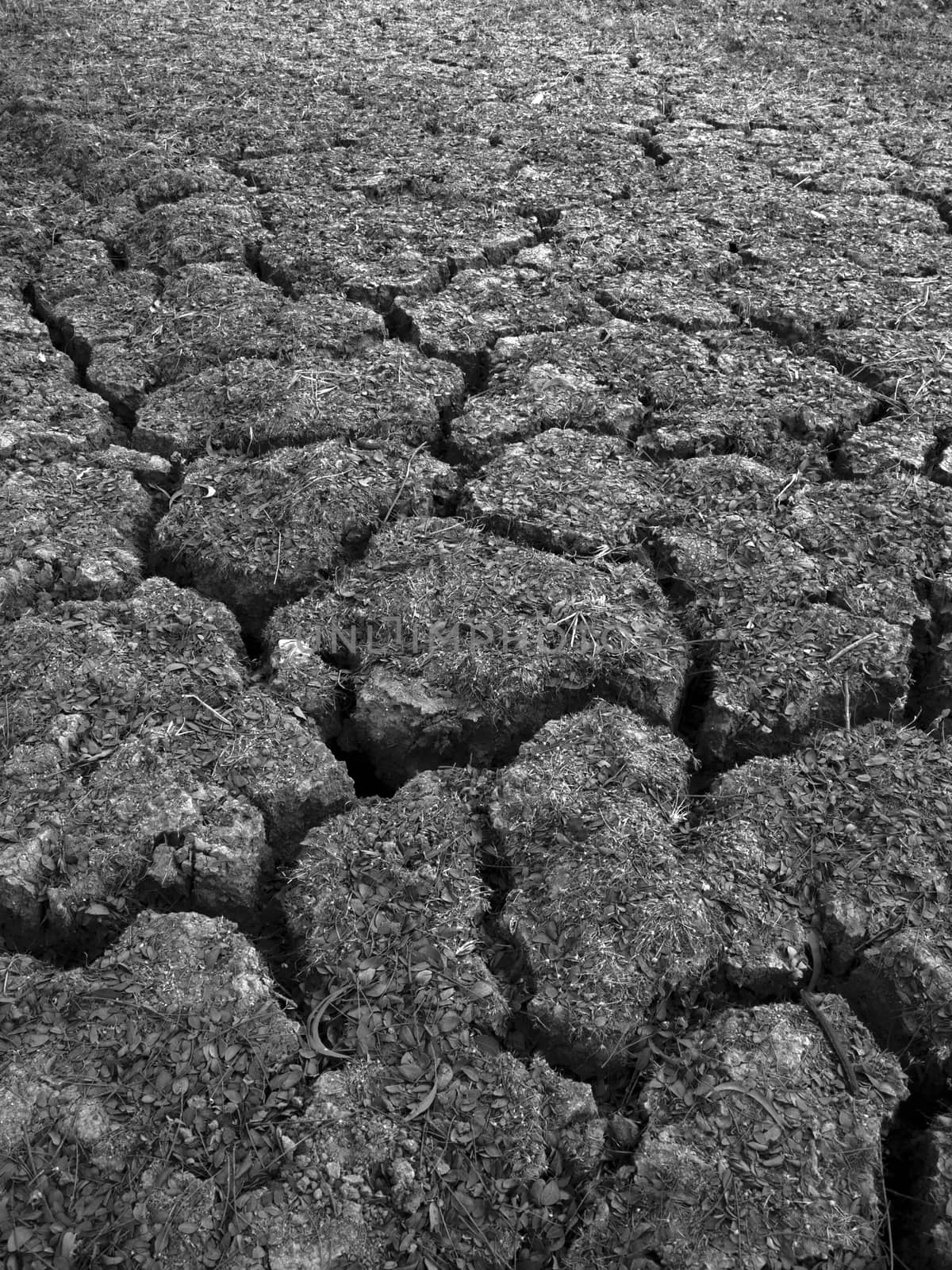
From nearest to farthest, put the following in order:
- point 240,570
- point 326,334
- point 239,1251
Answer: point 239,1251 → point 240,570 → point 326,334

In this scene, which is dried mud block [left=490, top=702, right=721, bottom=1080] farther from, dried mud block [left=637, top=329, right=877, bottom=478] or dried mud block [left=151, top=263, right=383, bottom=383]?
dried mud block [left=151, top=263, right=383, bottom=383]

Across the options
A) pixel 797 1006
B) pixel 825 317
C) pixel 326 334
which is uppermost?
pixel 825 317

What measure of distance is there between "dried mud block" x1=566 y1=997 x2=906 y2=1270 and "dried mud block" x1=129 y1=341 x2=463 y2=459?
5.38ft

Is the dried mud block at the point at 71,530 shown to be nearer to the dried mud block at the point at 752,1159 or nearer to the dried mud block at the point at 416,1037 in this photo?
the dried mud block at the point at 416,1037

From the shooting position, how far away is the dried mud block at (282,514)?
85.5 inches

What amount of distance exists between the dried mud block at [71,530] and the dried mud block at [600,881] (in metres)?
1.02

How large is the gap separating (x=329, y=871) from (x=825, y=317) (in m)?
2.30

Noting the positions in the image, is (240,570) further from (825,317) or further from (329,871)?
(825,317)

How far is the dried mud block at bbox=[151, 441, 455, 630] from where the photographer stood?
2.17 meters

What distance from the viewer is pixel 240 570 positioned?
2174 mm

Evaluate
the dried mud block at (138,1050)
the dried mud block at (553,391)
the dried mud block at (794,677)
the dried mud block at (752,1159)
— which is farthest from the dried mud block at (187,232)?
the dried mud block at (752,1159)

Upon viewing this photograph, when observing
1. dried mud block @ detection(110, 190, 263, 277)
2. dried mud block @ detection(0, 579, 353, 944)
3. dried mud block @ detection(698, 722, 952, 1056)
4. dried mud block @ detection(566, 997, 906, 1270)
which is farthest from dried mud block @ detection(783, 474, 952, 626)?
dried mud block @ detection(110, 190, 263, 277)

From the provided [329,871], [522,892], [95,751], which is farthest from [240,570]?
[522,892]

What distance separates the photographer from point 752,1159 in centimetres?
135
